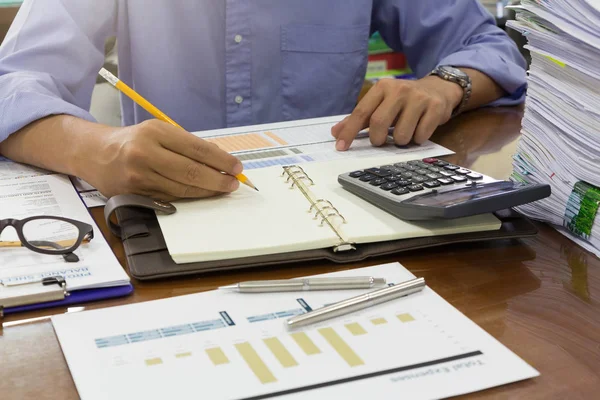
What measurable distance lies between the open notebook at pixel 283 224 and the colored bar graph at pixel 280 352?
14cm

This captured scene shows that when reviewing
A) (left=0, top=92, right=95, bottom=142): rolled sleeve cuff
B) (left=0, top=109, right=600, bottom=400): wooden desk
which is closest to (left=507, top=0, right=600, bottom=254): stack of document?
(left=0, top=109, right=600, bottom=400): wooden desk

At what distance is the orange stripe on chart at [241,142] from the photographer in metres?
1.02

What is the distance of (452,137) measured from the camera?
44.1 inches

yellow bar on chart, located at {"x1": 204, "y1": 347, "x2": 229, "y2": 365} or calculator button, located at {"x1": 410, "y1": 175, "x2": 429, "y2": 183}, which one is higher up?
calculator button, located at {"x1": 410, "y1": 175, "x2": 429, "y2": 183}

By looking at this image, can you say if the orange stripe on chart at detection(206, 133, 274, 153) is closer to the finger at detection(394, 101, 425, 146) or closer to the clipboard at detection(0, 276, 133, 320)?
the finger at detection(394, 101, 425, 146)

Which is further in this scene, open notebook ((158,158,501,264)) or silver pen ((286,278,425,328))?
open notebook ((158,158,501,264))

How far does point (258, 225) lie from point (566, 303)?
0.30 meters

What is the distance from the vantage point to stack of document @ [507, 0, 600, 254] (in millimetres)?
710

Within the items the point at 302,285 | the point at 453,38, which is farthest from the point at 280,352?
the point at 453,38

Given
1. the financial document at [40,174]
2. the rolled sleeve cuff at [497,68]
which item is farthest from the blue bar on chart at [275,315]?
→ the rolled sleeve cuff at [497,68]

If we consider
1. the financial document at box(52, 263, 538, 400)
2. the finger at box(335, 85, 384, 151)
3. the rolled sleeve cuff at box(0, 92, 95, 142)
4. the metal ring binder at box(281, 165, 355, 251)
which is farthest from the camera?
the finger at box(335, 85, 384, 151)

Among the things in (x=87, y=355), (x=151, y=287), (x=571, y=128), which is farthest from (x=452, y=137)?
(x=87, y=355)

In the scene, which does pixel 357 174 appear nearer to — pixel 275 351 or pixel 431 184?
pixel 431 184

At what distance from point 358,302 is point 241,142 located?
1.66 feet
